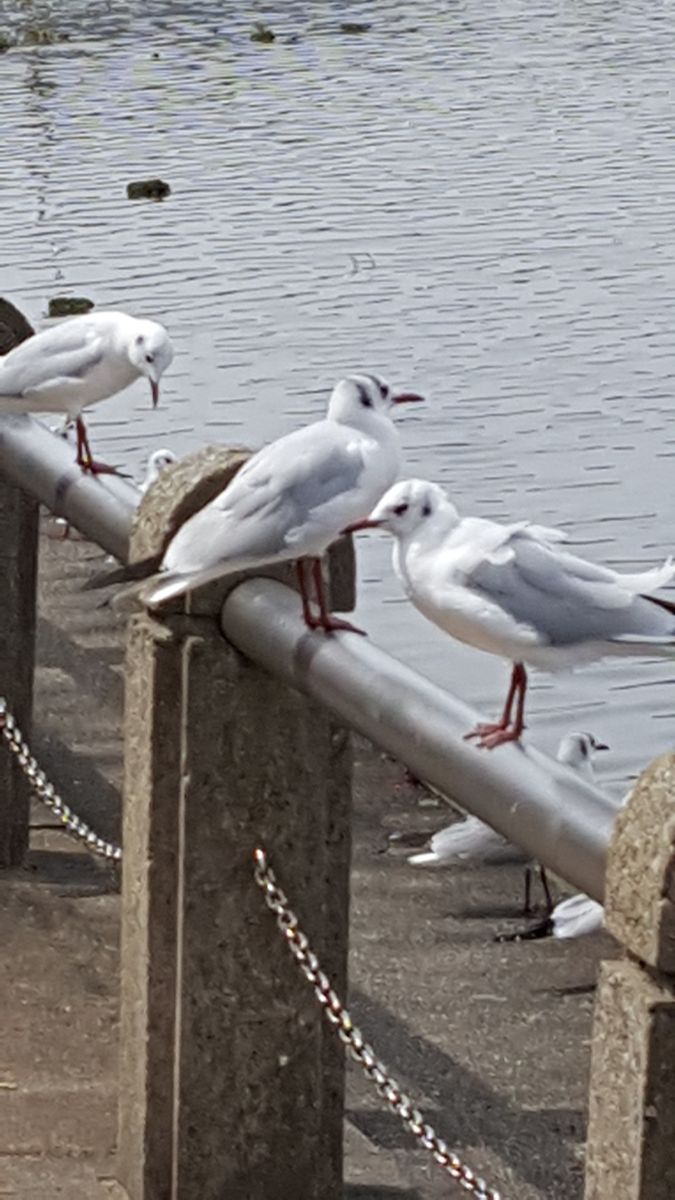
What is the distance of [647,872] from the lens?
307 cm

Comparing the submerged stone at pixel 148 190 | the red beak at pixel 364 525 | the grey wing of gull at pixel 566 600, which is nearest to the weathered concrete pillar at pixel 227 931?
the red beak at pixel 364 525

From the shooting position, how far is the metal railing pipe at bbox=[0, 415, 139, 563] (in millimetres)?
5031

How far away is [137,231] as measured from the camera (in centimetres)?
2055

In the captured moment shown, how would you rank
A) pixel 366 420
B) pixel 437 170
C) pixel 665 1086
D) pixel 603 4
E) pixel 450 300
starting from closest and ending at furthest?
pixel 665 1086 → pixel 366 420 → pixel 450 300 → pixel 437 170 → pixel 603 4

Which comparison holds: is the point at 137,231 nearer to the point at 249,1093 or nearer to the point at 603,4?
the point at 249,1093

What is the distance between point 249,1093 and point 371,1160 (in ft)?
2.25

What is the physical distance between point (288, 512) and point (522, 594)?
1.24ft

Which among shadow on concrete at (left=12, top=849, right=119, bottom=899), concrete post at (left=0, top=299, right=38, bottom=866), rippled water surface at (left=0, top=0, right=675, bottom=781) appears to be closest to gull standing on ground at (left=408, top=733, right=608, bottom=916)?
shadow on concrete at (left=12, top=849, right=119, bottom=899)

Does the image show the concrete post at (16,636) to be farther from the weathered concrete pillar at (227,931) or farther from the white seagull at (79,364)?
the weathered concrete pillar at (227,931)

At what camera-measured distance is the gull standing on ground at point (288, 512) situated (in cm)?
427

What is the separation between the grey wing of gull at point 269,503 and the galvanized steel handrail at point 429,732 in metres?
0.11

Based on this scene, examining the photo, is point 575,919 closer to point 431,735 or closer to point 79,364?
point 79,364

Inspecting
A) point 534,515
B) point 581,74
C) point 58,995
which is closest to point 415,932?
point 58,995

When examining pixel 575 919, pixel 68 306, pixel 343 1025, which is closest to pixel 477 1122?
pixel 575 919
